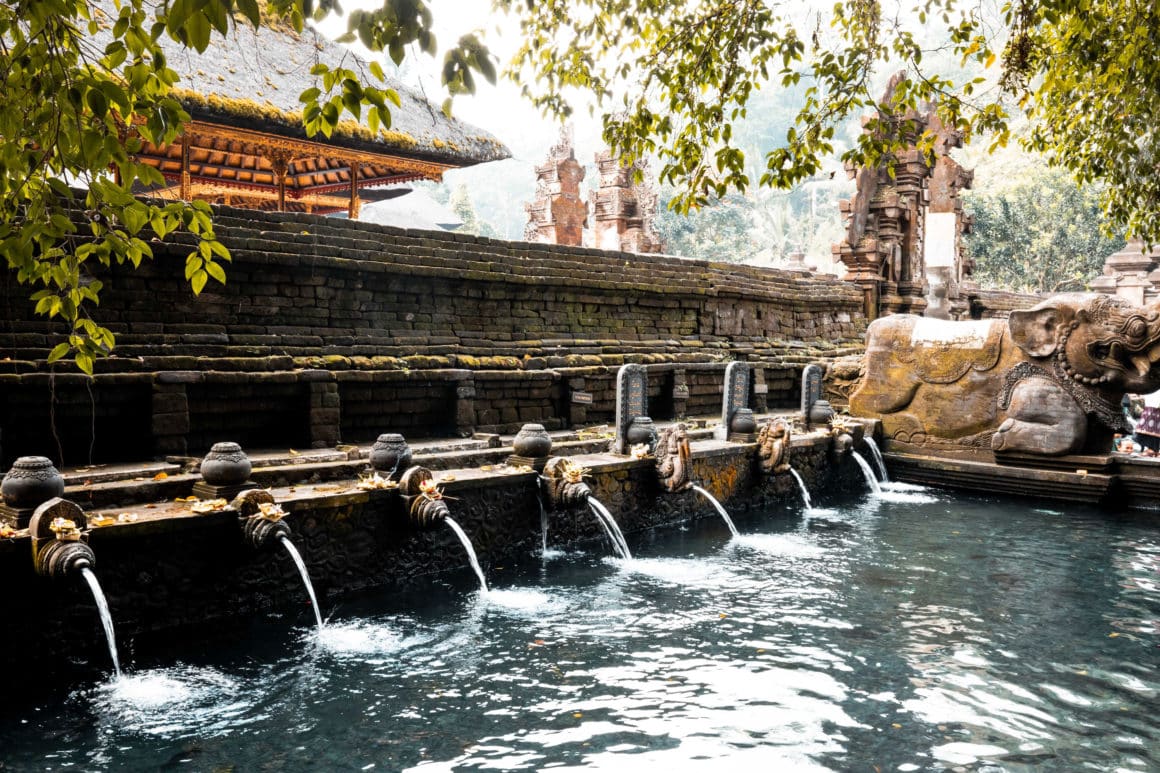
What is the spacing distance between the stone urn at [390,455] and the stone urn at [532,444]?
3.36 ft

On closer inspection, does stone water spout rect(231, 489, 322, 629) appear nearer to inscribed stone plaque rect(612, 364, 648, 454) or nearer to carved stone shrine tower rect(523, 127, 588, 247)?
inscribed stone plaque rect(612, 364, 648, 454)

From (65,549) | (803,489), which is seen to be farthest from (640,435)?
(65,549)

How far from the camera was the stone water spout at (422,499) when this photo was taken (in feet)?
20.3

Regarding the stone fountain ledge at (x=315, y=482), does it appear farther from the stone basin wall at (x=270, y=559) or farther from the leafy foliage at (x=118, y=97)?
the leafy foliage at (x=118, y=97)

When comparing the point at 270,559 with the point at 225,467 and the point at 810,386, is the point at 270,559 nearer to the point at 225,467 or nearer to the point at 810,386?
the point at 225,467

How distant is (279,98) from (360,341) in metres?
3.59

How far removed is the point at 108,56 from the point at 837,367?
11022 millimetres

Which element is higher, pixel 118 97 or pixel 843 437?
pixel 118 97

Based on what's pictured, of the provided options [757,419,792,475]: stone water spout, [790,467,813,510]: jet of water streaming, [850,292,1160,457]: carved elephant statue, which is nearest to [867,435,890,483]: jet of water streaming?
[850,292,1160,457]: carved elephant statue

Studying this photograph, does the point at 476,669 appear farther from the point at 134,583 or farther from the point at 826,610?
the point at 826,610

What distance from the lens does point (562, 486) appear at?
722cm

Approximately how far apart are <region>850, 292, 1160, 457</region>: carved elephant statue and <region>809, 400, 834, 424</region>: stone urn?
98 centimetres

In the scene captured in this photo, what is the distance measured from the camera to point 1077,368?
9586 mm

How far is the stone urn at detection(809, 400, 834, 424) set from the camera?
10.9 metres
